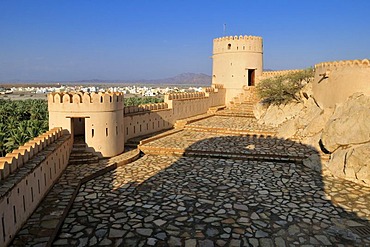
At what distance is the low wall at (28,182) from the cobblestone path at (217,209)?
89 cm

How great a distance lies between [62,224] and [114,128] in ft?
18.6

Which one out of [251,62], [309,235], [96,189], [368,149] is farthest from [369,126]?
[251,62]

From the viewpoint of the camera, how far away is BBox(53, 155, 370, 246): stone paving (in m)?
5.62

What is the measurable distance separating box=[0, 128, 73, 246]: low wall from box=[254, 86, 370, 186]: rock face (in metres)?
8.73

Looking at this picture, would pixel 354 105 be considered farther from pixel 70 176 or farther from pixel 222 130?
pixel 70 176

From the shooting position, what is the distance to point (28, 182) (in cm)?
623

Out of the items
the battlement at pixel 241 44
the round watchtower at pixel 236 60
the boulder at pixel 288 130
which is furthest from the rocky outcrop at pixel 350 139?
the battlement at pixel 241 44

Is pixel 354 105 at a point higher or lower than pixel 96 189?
higher

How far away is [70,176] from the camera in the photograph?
8.88m

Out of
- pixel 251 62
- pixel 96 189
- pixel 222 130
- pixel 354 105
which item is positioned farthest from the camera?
pixel 251 62

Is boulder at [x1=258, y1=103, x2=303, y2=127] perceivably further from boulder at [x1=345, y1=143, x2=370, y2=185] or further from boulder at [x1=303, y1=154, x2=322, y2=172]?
boulder at [x1=345, y1=143, x2=370, y2=185]

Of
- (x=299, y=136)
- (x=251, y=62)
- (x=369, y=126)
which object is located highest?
(x=251, y=62)

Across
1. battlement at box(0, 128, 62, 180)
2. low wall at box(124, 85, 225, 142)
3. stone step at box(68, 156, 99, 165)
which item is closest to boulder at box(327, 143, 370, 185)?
stone step at box(68, 156, 99, 165)

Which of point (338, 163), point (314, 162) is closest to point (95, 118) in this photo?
point (314, 162)
